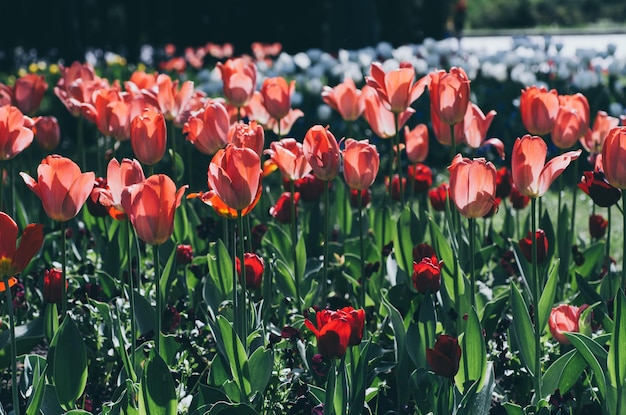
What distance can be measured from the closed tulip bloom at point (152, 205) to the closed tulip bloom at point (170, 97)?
132 centimetres

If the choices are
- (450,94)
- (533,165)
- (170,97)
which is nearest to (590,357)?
(533,165)

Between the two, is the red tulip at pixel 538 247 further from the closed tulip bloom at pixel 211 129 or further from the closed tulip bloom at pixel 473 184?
the closed tulip bloom at pixel 211 129

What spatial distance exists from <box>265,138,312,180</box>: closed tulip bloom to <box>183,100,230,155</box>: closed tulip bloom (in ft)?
0.67

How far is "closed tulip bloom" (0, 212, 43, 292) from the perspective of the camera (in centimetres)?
199

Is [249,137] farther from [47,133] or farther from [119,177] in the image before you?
[47,133]

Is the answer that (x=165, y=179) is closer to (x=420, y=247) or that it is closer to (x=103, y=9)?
(x=420, y=247)

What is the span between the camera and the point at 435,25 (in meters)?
17.9

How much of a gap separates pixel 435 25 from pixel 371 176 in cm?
1587

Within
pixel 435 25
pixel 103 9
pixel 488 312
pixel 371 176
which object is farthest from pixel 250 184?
pixel 435 25

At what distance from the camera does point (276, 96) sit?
127 inches

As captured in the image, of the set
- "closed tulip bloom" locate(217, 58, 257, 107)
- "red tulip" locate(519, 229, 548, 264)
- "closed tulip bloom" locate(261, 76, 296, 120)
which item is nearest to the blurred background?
"closed tulip bloom" locate(217, 58, 257, 107)

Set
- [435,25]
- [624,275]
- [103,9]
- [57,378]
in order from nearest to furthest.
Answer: [57,378], [624,275], [103,9], [435,25]

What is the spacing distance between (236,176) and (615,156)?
97 cm

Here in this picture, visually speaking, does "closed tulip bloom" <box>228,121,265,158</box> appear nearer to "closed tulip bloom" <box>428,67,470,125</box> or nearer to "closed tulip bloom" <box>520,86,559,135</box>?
"closed tulip bloom" <box>428,67,470,125</box>
